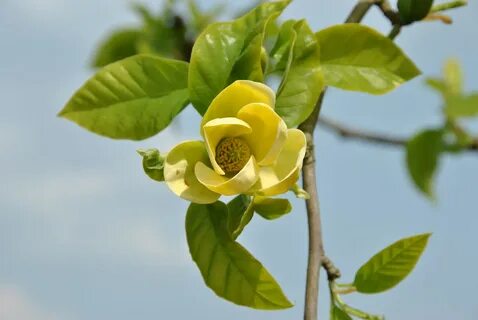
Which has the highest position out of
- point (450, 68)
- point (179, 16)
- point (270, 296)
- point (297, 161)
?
point (297, 161)

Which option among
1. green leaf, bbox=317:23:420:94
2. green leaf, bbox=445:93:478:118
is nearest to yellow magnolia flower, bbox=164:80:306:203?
green leaf, bbox=317:23:420:94

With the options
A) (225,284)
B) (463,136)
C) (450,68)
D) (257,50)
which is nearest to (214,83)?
(257,50)

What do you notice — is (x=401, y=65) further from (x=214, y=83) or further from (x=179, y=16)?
(x=179, y=16)

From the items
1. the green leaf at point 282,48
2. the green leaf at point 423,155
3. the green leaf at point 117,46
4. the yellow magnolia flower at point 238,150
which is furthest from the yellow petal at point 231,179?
the green leaf at point 117,46

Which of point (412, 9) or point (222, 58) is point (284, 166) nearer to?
point (222, 58)

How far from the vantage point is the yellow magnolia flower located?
677 mm

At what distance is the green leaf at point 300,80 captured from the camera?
0.72 metres

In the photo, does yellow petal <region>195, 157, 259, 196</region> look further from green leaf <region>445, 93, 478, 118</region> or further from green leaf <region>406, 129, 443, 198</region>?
green leaf <region>406, 129, 443, 198</region>

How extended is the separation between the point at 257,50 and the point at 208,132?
8 centimetres

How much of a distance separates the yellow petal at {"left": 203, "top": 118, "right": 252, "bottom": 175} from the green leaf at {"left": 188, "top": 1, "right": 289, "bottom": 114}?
0.13ft

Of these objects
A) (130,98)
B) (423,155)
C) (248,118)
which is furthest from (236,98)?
(423,155)

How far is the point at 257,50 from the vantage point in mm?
Answer: 692

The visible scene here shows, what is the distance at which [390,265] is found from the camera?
0.82 metres

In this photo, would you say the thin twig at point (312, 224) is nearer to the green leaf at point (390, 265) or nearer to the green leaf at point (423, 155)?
the green leaf at point (390, 265)
